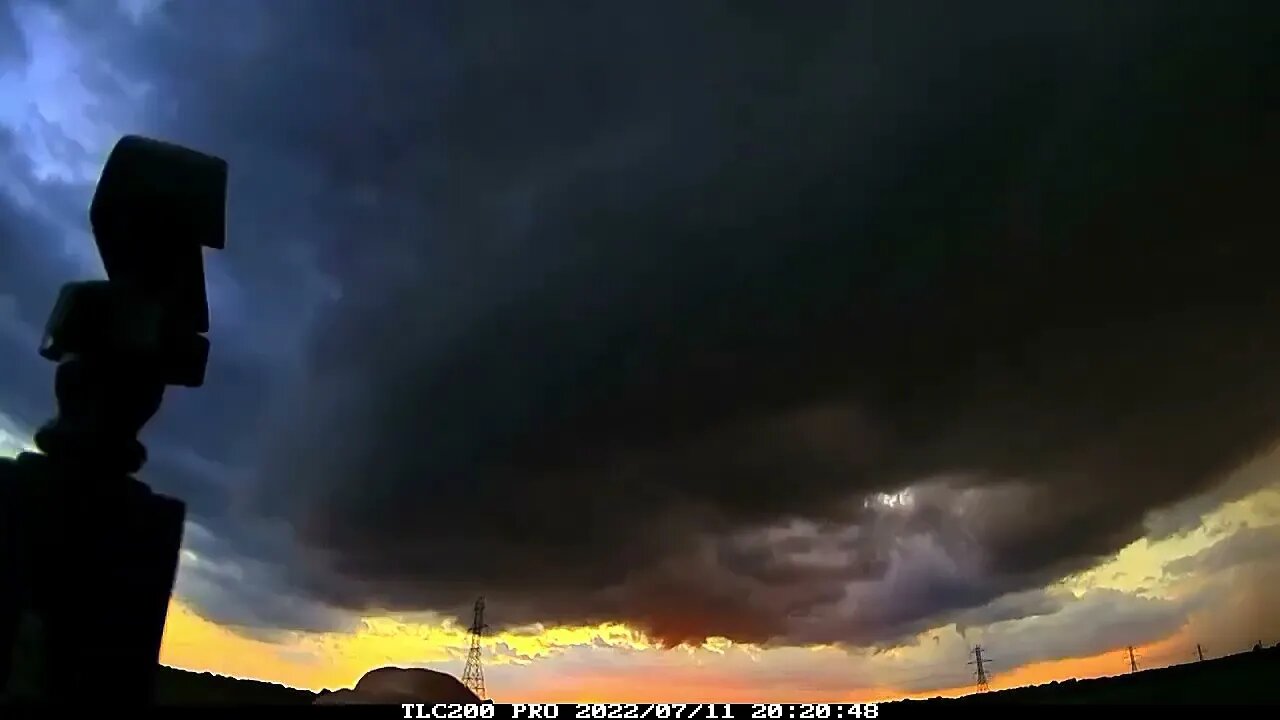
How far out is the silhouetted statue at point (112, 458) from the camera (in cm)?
396

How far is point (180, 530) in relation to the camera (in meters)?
4.51

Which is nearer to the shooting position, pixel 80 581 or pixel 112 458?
pixel 80 581

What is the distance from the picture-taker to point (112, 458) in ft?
14.2

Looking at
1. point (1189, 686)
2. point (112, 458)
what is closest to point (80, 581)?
point (112, 458)

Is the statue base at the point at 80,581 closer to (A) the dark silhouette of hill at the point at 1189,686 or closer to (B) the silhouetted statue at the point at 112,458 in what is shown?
(B) the silhouetted statue at the point at 112,458

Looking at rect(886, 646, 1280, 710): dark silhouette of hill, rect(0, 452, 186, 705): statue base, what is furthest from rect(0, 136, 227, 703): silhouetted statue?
rect(886, 646, 1280, 710): dark silhouette of hill

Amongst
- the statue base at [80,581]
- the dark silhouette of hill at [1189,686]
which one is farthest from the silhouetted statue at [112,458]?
the dark silhouette of hill at [1189,686]

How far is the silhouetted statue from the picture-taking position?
3.96 meters

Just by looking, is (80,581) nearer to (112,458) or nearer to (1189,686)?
(112,458)

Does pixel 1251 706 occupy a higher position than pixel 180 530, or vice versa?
pixel 180 530

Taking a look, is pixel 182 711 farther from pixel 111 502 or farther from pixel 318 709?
pixel 111 502

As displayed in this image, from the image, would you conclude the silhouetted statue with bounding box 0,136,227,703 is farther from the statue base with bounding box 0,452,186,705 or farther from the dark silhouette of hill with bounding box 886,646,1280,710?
the dark silhouette of hill with bounding box 886,646,1280,710

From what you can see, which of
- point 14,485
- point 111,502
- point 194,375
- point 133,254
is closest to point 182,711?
point 111,502

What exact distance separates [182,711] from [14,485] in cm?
135
